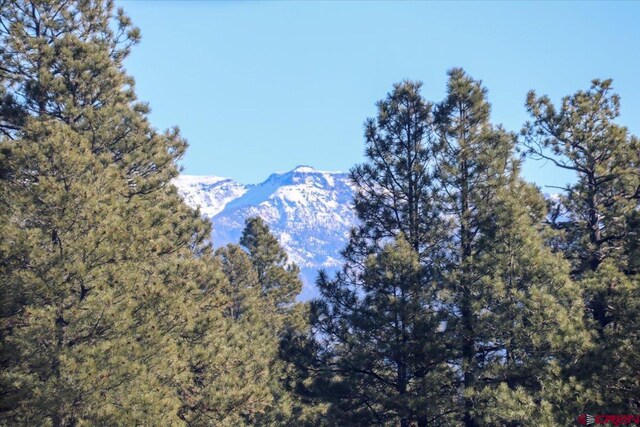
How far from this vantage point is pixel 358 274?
62.2 feet

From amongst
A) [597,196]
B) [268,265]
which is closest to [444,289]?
[597,196]

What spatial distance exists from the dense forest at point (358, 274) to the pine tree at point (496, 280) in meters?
0.06

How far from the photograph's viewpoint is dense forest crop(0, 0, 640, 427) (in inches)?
539

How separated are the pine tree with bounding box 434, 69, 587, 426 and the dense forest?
63 millimetres

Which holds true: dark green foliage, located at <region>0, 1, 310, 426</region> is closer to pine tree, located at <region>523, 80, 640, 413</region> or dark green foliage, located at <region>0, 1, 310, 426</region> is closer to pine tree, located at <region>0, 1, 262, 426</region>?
pine tree, located at <region>0, 1, 262, 426</region>

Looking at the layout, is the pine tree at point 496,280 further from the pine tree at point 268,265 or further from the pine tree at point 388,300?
the pine tree at point 268,265

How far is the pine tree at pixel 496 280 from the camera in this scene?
50.1 ft

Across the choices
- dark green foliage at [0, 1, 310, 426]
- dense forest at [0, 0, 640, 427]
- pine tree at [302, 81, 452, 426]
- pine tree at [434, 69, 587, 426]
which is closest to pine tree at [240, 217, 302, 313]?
dense forest at [0, 0, 640, 427]

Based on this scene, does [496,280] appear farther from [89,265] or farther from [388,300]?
[89,265]

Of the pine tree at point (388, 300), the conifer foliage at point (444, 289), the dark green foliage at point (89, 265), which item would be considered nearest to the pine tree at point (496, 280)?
the conifer foliage at point (444, 289)

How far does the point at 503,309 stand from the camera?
53.9 ft

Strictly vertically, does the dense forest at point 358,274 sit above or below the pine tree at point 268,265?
below

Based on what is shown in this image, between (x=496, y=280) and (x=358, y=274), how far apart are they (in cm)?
450

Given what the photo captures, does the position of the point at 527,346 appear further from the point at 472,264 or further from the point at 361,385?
the point at 361,385
